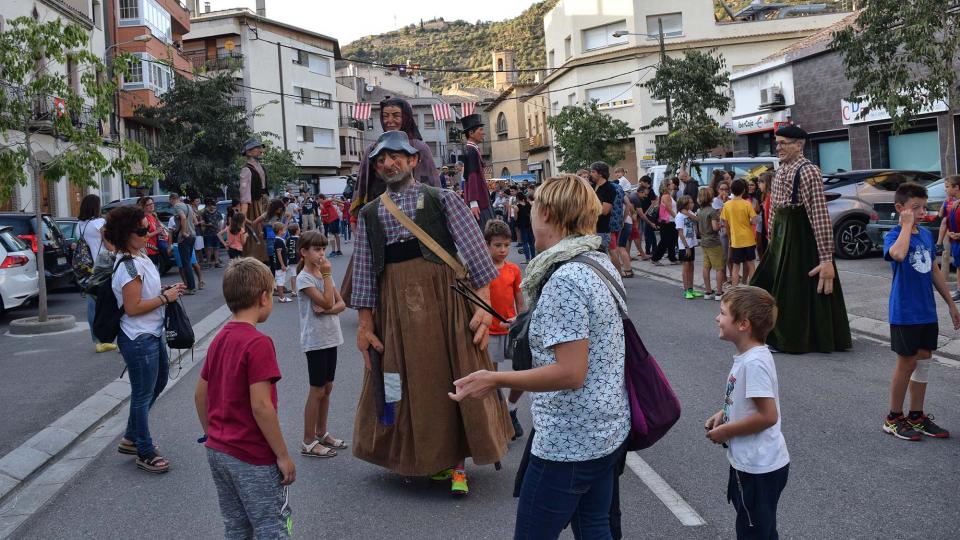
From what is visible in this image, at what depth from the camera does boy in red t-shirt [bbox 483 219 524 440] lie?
6.39 m

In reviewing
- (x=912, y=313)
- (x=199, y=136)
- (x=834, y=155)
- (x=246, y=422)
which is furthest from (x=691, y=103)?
(x=246, y=422)

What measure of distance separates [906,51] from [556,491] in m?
16.9

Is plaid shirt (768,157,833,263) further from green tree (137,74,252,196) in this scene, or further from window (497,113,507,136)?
window (497,113,507,136)

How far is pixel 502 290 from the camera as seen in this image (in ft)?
21.4

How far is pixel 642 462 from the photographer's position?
6.05 metres

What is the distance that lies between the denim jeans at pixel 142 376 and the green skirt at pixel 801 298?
5.87 meters

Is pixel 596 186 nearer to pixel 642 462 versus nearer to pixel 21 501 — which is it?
pixel 642 462

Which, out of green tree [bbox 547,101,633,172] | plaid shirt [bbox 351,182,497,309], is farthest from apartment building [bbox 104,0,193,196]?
plaid shirt [bbox 351,182,497,309]

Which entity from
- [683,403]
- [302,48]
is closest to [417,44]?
[302,48]

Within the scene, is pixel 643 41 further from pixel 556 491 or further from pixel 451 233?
pixel 556 491

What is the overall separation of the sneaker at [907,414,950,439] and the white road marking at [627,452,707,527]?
6.07 feet

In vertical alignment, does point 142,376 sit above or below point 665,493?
above

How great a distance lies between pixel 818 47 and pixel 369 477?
2697cm

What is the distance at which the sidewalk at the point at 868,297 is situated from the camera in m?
9.78
